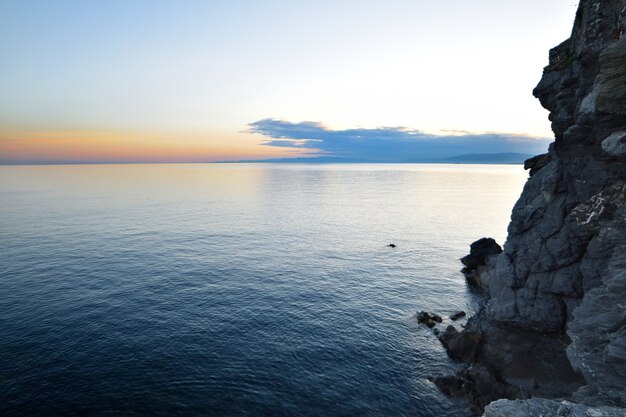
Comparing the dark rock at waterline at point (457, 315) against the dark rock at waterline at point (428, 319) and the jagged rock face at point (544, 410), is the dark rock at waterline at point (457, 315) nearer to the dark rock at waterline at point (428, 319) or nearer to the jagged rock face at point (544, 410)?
the dark rock at waterline at point (428, 319)

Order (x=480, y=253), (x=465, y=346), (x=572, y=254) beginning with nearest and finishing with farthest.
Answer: (x=572, y=254), (x=465, y=346), (x=480, y=253)

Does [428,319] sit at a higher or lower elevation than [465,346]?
lower

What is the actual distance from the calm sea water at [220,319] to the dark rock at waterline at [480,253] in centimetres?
352

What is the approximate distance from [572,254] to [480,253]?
42.5 meters

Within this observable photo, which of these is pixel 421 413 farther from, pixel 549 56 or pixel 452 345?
pixel 549 56

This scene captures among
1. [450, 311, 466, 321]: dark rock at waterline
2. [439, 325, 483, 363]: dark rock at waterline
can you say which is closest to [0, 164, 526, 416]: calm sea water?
[439, 325, 483, 363]: dark rock at waterline

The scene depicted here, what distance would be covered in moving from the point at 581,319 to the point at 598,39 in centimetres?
2417

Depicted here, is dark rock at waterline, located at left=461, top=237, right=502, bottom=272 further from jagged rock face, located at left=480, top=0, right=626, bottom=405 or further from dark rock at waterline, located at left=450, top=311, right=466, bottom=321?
jagged rock face, located at left=480, top=0, right=626, bottom=405

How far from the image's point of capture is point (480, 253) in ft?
254

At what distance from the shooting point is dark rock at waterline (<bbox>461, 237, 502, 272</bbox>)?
76500mm

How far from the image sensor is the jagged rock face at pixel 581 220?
2659 centimetres

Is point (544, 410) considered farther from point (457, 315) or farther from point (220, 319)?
point (220, 319)

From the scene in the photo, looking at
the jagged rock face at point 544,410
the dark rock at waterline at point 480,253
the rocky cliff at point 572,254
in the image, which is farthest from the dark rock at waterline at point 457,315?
the jagged rock face at point 544,410

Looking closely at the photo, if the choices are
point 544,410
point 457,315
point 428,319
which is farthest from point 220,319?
point 544,410
